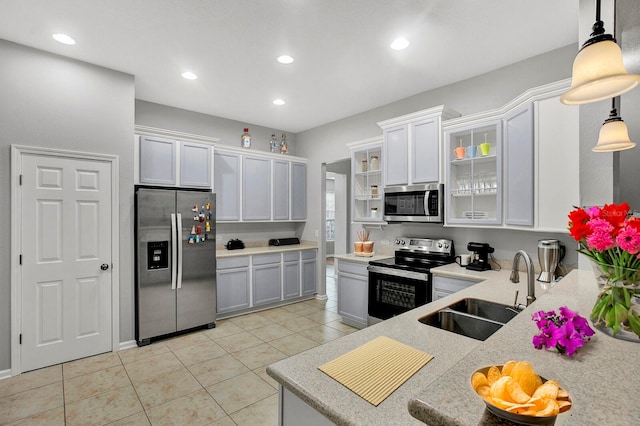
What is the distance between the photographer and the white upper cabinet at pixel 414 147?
11.5ft

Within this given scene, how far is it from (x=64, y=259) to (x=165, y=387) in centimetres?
165

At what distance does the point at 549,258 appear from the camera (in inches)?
105

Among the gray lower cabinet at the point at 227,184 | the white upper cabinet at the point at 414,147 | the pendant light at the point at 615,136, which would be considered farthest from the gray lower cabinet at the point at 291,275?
the pendant light at the point at 615,136

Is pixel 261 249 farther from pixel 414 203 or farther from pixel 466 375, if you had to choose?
pixel 466 375

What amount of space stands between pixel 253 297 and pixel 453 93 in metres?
3.89

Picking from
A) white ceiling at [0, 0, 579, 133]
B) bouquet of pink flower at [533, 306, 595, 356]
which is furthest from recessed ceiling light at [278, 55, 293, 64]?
bouquet of pink flower at [533, 306, 595, 356]

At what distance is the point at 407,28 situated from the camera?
2.62m

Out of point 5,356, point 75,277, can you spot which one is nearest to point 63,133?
point 75,277

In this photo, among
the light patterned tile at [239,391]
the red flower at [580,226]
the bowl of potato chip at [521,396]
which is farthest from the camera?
the light patterned tile at [239,391]

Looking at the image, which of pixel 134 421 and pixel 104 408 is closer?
pixel 134 421

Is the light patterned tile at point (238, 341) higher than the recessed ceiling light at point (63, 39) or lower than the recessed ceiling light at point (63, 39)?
lower

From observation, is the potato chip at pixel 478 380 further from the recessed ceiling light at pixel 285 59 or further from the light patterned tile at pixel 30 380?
the light patterned tile at pixel 30 380

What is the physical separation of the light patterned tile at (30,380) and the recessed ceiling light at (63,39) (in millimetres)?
3075

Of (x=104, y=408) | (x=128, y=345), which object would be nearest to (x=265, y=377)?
(x=104, y=408)
